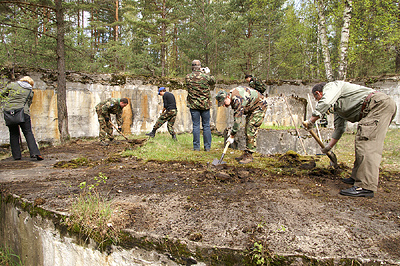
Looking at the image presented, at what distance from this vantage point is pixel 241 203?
2.57m

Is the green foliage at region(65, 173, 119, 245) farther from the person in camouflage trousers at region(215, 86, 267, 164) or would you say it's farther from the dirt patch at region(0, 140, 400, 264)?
the person in camouflage trousers at region(215, 86, 267, 164)

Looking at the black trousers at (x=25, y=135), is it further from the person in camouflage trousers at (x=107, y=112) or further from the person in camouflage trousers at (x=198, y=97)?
the person in camouflage trousers at (x=198, y=97)

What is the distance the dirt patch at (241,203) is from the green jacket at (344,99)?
38.2 inches

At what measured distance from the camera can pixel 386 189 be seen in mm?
3074

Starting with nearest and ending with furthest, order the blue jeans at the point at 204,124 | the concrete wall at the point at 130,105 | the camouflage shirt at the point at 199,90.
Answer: the camouflage shirt at the point at 199,90 → the blue jeans at the point at 204,124 → the concrete wall at the point at 130,105

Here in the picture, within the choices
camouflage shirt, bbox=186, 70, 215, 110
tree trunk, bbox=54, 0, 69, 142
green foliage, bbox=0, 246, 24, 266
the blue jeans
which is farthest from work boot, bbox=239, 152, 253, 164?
tree trunk, bbox=54, 0, 69, 142

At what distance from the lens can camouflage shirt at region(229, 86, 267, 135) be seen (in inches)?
175

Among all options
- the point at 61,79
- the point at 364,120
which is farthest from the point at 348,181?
the point at 61,79

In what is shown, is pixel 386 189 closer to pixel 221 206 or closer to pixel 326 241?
pixel 326 241

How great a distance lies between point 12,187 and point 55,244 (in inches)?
50.6

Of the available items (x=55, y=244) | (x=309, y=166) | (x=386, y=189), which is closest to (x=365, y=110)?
(x=386, y=189)

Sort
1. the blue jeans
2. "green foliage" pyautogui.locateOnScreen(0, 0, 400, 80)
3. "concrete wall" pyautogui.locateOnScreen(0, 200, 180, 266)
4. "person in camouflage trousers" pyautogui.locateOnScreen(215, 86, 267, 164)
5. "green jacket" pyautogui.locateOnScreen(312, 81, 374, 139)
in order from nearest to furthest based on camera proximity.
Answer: "concrete wall" pyautogui.locateOnScreen(0, 200, 180, 266)
"green jacket" pyautogui.locateOnScreen(312, 81, 374, 139)
"person in camouflage trousers" pyautogui.locateOnScreen(215, 86, 267, 164)
the blue jeans
"green foliage" pyautogui.locateOnScreen(0, 0, 400, 80)

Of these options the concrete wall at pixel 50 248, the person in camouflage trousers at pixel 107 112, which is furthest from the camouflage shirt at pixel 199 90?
the concrete wall at pixel 50 248

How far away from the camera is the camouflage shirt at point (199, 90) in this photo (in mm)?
5488
